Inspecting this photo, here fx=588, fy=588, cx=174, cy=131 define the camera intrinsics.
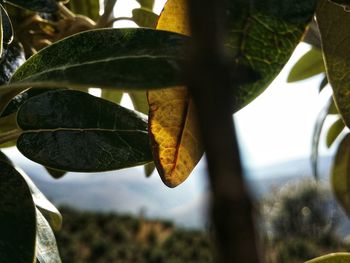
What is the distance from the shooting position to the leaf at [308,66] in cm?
106

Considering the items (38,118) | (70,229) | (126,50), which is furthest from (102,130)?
(70,229)

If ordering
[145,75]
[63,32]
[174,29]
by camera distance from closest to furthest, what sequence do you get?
[145,75] → [174,29] → [63,32]

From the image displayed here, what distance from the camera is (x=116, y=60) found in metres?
0.28

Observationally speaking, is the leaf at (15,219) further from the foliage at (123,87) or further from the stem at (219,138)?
the stem at (219,138)

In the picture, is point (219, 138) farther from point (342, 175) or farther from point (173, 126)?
point (342, 175)

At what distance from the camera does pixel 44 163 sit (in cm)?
46

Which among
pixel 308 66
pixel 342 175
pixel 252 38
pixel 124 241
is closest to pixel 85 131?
pixel 252 38

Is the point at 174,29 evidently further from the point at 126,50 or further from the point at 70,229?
the point at 70,229

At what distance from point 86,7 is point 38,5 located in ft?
0.79

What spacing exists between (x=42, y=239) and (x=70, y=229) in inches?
313

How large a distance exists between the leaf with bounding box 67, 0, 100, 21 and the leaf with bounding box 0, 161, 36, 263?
38 centimetres

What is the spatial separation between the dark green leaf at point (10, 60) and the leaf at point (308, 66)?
0.64 metres

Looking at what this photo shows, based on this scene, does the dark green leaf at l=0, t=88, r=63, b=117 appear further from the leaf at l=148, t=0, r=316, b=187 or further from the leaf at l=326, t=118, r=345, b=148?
the leaf at l=326, t=118, r=345, b=148

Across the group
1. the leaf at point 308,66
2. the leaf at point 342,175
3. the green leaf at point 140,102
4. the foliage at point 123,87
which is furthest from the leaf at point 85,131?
the leaf at point 308,66
